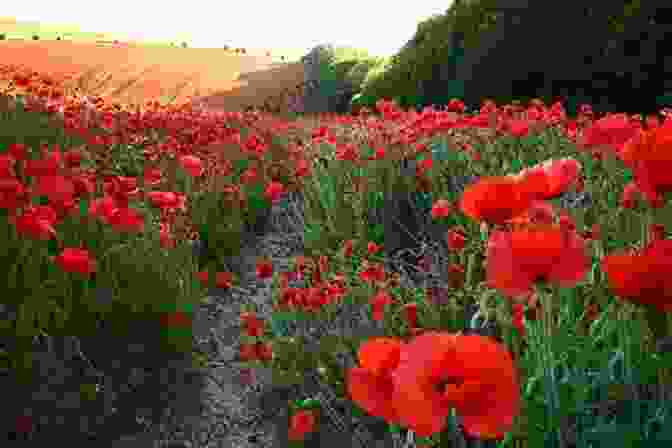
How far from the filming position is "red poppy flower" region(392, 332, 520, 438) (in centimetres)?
118

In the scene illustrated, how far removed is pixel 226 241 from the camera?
566 cm

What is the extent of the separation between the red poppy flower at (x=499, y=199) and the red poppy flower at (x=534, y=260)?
0.13m

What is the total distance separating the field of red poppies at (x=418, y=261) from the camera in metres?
1.41

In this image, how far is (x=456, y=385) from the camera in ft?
3.97

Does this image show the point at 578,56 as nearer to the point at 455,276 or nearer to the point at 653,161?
the point at 455,276

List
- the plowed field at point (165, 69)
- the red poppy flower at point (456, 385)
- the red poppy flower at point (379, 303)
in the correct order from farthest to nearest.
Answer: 1. the plowed field at point (165, 69)
2. the red poppy flower at point (379, 303)
3. the red poppy flower at point (456, 385)

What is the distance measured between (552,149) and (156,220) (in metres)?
2.50

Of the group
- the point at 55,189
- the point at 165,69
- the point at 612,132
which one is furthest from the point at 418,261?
the point at 165,69

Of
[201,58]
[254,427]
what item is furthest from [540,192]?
[201,58]

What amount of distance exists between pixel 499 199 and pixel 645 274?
30 centimetres

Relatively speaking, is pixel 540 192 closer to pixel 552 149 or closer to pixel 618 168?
pixel 618 168

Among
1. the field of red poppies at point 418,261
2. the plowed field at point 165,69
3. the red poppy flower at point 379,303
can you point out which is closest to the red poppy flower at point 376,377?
the field of red poppies at point 418,261

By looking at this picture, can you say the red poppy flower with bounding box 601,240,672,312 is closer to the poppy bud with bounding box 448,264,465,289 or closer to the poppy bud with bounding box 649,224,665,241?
the poppy bud with bounding box 649,224,665,241

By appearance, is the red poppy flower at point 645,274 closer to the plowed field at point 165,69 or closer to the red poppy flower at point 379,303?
the red poppy flower at point 379,303
